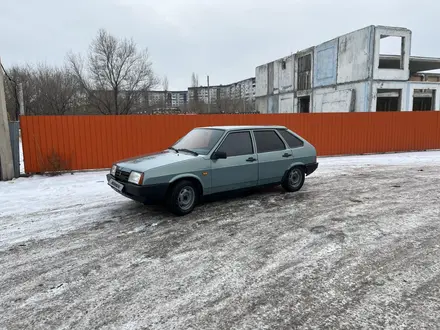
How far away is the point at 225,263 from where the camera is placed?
12.1ft

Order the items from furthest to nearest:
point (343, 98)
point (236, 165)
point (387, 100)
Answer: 1. point (387, 100)
2. point (343, 98)
3. point (236, 165)

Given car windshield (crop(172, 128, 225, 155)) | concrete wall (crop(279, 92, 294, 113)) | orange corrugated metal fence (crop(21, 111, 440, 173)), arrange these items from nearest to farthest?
car windshield (crop(172, 128, 225, 155)) < orange corrugated metal fence (crop(21, 111, 440, 173)) < concrete wall (crop(279, 92, 294, 113))

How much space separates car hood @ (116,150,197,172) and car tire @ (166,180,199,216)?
425mm

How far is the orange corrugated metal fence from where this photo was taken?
921cm

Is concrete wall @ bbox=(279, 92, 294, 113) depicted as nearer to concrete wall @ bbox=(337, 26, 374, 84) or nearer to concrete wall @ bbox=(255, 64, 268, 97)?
concrete wall @ bbox=(255, 64, 268, 97)

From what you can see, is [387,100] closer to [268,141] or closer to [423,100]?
[423,100]

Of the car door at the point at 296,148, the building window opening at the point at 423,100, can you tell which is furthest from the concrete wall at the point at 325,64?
the car door at the point at 296,148

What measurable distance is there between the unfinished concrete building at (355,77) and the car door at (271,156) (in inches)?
771

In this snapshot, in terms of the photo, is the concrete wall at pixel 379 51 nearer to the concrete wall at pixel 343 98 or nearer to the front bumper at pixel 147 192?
the concrete wall at pixel 343 98

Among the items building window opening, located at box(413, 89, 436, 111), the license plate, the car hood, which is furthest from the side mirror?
building window opening, located at box(413, 89, 436, 111)

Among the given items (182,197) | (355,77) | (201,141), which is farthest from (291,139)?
(355,77)

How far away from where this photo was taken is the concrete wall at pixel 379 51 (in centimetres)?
2297

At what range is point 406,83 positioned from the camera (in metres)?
23.8

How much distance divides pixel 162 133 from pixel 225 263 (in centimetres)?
766
